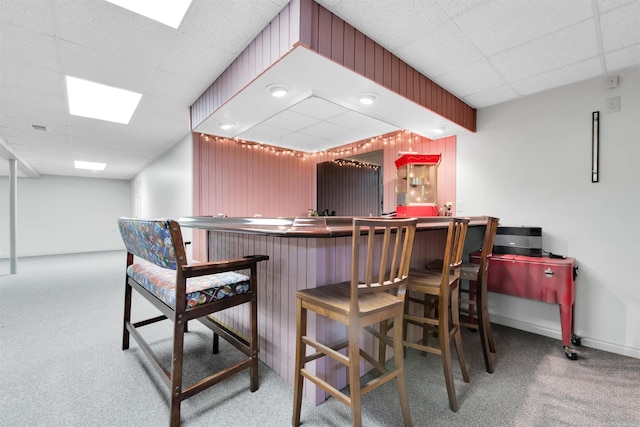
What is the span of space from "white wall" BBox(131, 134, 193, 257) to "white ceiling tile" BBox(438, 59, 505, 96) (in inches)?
145

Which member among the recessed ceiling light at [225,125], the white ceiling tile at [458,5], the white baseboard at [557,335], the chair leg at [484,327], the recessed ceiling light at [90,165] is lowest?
the white baseboard at [557,335]

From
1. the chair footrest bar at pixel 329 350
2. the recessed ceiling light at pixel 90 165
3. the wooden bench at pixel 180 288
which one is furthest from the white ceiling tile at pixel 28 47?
the recessed ceiling light at pixel 90 165

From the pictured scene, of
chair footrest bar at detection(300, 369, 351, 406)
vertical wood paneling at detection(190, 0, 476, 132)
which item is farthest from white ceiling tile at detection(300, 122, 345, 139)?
chair footrest bar at detection(300, 369, 351, 406)

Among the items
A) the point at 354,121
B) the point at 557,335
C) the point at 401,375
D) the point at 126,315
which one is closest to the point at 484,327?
the point at 401,375

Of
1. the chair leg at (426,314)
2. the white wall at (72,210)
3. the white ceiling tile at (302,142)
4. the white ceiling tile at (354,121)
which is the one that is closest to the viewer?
the chair leg at (426,314)

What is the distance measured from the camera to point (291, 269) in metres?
1.84

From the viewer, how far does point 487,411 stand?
64.1 inches

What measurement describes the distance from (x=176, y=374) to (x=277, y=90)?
2.29 m

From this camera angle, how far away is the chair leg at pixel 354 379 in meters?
1.20

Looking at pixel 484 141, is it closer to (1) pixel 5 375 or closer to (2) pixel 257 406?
(2) pixel 257 406

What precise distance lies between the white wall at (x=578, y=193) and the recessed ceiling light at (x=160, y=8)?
3.35 m

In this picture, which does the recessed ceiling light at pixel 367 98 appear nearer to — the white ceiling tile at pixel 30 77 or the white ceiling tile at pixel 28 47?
the white ceiling tile at pixel 28 47

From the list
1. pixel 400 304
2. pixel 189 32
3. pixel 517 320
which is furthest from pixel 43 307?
pixel 517 320

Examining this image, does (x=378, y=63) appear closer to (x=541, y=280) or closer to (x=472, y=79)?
(x=472, y=79)
